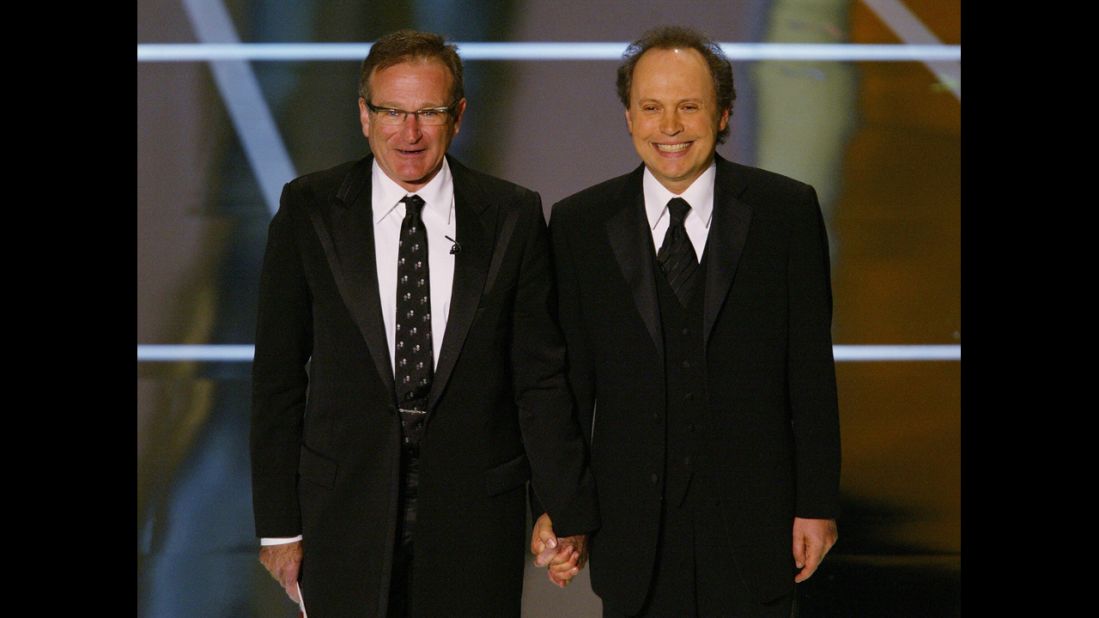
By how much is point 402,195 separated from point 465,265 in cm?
19

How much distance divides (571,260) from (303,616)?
897 mm

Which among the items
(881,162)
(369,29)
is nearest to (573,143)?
(369,29)

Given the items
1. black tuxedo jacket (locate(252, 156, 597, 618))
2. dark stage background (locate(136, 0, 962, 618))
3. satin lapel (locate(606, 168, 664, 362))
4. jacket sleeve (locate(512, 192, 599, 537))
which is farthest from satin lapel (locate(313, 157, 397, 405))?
dark stage background (locate(136, 0, 962, 618))

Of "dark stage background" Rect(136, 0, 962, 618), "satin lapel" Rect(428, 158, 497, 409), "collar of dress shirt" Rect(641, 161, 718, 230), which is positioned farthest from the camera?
"dark stage background" Rect(136, 0, 962, 618)

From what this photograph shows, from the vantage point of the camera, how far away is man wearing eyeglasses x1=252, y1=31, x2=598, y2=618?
2.39 m

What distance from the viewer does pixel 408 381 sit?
2.40 metres

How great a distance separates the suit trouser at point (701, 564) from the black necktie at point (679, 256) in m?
0.38

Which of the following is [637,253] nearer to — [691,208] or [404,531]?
[691,208]

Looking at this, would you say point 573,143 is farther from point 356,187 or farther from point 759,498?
point 759,498

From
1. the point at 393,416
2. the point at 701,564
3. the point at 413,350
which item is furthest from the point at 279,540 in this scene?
the point at 701,564

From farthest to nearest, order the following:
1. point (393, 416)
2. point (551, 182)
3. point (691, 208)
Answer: point (551, 182) < point (691, 208) < point (393, 416)

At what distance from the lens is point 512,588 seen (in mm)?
2490

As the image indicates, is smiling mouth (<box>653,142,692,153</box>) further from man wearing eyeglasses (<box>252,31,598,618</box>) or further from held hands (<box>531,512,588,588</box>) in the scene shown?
held hands (<box>531,512,588,588</box>)

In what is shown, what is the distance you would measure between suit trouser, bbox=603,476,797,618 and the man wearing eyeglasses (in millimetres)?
175
